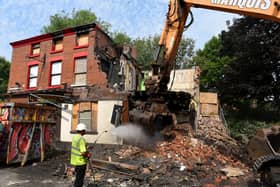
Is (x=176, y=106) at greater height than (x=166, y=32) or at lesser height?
lesser

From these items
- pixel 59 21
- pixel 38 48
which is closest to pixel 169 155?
pixel 38 48

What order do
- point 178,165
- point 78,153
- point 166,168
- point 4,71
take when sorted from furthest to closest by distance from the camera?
point 4,71 → point 178,165 → point 166,168 → point 78,153

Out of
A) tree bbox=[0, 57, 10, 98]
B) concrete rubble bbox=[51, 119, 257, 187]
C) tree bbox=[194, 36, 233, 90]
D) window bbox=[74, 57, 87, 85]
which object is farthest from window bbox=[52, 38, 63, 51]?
tree bbox=[0, 57, 10, 98]

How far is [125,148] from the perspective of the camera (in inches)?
403

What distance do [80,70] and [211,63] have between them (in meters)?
14.3

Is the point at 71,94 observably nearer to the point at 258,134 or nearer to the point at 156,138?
the point at 156,138

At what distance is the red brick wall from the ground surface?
7.63 m

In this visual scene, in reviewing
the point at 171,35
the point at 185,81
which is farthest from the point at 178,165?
the point at 185,81

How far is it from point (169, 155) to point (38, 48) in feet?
50.7

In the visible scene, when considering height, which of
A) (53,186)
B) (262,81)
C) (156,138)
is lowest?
(53,186)

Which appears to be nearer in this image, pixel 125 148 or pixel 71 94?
pixel 125 148

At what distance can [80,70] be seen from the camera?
17656 mm

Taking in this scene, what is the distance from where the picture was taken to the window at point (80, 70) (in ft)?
57.1

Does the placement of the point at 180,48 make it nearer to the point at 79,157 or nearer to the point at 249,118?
the point at 249,118
